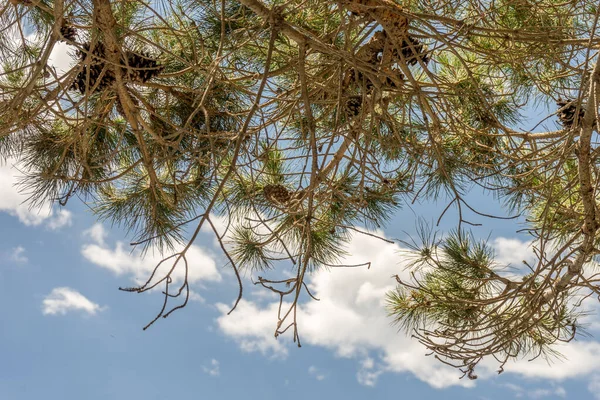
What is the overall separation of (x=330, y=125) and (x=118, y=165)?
0.86 meters

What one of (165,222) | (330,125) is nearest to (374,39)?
(330,125)

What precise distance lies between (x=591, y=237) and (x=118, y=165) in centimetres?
138

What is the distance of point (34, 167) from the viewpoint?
1893mm

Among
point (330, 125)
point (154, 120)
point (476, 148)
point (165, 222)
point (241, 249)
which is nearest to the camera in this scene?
point (330, 125)

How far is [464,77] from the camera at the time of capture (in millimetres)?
1838

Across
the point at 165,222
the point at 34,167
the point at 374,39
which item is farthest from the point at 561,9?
the point at 34,167

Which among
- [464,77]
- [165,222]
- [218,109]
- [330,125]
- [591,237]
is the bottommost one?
[591,237]

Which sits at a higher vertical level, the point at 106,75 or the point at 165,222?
the point at 165,222

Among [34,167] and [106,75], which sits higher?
[34,167]

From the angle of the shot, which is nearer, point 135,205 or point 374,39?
point 374,39

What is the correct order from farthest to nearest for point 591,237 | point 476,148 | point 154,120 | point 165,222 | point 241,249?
point 241,249 → point 165,222 → point 476,148 → point 154,120 → point 591,237

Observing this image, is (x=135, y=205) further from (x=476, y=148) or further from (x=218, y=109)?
(x=476, y=148)

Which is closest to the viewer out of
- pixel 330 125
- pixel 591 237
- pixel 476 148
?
pixel 591 237

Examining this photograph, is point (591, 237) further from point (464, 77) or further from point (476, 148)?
point (464, 77)
